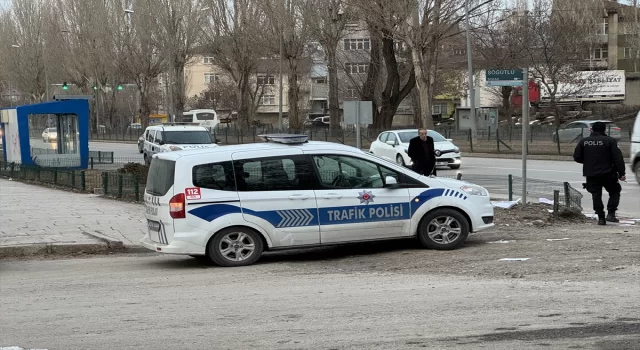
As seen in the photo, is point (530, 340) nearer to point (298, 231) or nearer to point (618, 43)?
point (298, 231)

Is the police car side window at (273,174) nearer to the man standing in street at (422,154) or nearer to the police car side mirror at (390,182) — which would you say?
the police car side mirror at (390,182)

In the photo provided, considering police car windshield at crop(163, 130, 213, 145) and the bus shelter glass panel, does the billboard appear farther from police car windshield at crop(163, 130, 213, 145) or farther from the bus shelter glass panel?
the bus shelter glass panel

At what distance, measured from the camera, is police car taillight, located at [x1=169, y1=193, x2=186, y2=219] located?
33.6 ft

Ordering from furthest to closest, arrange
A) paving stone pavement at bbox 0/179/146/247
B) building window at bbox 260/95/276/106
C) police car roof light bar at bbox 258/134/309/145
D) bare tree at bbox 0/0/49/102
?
1. building window at bbox 260/95/276/106
2. bare tree at bbox 0/0/49/102
3. paving stone pavement at bbox 0/179/146/247
4. police car roof light bar at bbox 258/134/309/145

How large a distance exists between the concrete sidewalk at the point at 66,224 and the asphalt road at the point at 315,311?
2513mm

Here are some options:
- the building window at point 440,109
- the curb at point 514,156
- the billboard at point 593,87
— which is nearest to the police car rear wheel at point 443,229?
the curb at point 514,156

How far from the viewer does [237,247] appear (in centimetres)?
1045

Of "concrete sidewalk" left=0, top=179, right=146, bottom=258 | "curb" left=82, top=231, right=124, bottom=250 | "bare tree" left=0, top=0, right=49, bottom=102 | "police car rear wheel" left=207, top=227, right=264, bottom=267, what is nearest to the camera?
"police car rear wheel" left=207, top=227, right=264, bottom=267

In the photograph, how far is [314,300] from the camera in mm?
7848

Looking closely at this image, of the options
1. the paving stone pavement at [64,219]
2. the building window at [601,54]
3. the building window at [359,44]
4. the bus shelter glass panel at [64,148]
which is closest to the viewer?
the paving stone pavement at [64,219]

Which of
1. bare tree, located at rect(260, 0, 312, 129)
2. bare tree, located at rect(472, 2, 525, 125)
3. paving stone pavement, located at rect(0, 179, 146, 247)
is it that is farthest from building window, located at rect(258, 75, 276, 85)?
paving stone pavement, located at rect(0, 179, 146, 247)

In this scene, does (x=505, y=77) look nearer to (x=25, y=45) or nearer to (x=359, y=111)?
(x=359, y=111)

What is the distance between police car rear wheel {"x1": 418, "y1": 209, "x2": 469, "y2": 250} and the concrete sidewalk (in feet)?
15.4

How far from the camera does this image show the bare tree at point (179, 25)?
194 ft
